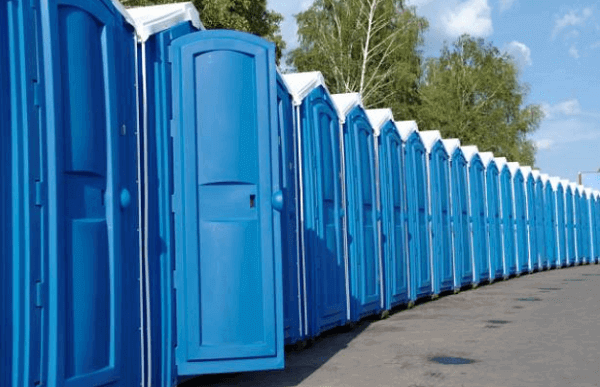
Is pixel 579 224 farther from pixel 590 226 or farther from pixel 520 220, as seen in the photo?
pixel 520 220

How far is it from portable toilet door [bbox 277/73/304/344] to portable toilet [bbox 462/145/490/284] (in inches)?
341

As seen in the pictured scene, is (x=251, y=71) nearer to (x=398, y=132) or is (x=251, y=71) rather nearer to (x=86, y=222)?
(x=86, y=222)

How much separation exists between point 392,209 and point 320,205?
2.99 meters

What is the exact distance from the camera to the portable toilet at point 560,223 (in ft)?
78.9

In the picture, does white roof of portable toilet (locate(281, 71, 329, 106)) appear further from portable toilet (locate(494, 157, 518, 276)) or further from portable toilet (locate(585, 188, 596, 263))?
portable toilet (locate(585, 188, 596, 263))

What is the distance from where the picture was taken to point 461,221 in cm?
1566

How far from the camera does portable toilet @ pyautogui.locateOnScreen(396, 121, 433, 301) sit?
1263 centimetres

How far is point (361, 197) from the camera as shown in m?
10.3

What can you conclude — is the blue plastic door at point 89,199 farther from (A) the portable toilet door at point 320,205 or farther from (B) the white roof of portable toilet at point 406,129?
(B) the white roof of portable toilet at point 406,129

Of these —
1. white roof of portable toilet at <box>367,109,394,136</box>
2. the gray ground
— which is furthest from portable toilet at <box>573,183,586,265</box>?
white roof of portable toilet at <box>367,109,394,136</box>

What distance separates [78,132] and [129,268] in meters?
0.97

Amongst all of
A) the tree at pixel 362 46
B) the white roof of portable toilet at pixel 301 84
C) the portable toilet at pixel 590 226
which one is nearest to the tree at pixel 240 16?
the tree at pixel 362 46

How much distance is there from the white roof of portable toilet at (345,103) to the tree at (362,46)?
25070 mm

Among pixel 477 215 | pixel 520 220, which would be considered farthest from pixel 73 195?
pixel 520 220
